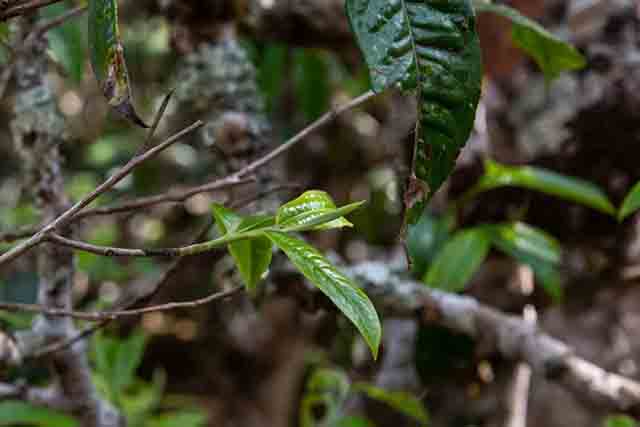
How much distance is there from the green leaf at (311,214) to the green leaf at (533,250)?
21.1 inches

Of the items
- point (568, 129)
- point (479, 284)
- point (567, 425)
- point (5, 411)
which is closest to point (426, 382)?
point (479, 284)

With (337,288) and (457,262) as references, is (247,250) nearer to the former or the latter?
(337,288)

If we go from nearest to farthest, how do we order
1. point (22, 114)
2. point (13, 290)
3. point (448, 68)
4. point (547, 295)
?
point (448, 68) < point (22, 114) < point (547, 295) < point (13, 290)

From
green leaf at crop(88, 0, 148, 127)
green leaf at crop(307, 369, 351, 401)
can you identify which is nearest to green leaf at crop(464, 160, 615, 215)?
green leaf at crop(307, 369, 351, 401)

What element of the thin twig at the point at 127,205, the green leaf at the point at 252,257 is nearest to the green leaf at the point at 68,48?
the thin twig at the point at 127,205

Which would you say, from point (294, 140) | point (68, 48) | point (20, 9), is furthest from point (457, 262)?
point (20, 9)

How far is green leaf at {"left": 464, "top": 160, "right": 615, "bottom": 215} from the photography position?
892 mm

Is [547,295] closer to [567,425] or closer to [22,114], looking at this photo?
[567,425]

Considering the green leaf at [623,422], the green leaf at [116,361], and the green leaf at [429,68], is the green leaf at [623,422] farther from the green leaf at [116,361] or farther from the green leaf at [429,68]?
the green leaf at [116,361]

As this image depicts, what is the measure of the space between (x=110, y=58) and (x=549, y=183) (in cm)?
66

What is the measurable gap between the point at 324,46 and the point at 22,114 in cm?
54

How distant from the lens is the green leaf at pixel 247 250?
0.48 meters

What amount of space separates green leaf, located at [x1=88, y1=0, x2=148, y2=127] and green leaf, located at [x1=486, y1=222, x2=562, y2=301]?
65cm

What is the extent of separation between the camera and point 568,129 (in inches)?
43.4
